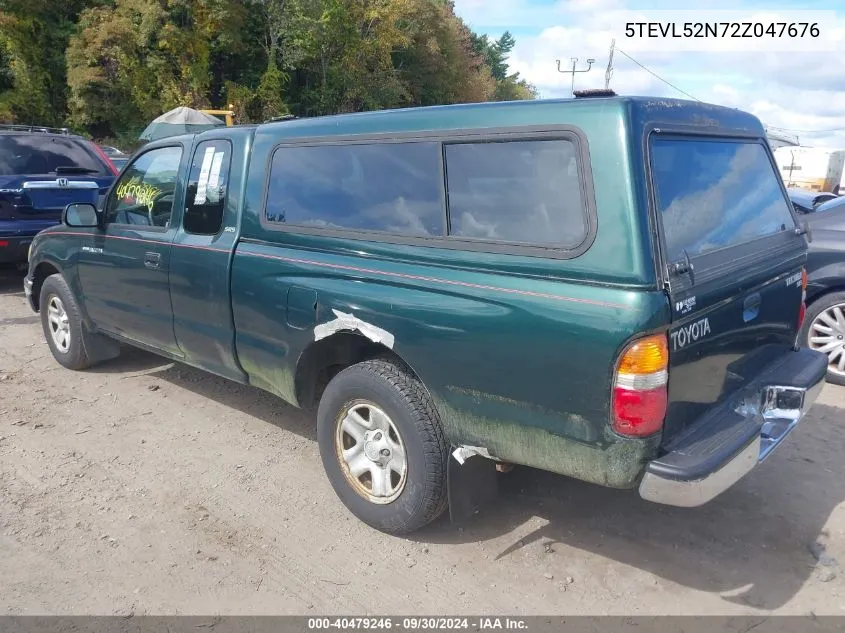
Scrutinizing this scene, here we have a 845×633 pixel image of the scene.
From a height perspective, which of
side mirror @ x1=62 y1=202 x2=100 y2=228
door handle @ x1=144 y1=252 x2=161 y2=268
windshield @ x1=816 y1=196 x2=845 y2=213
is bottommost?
door handle @ x1=144 y1=252 x2=161 y2=268

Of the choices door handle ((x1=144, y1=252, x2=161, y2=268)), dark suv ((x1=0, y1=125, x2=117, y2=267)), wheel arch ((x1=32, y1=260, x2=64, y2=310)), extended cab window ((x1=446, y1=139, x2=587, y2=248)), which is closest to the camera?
extended cab window ((x1=446, y1=139, x2=587, y2=248))

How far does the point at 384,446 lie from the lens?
3.28 metres

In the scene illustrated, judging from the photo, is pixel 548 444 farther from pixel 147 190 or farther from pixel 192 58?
pixel 192 58

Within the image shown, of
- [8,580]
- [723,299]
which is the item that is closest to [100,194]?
[8,580]

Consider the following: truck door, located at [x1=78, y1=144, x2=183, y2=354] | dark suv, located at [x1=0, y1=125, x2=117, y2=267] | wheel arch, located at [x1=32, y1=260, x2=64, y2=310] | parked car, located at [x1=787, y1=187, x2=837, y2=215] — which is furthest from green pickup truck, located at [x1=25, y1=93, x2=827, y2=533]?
dark suv, located at [x1=0, y1=125, x2=117, y2=267]

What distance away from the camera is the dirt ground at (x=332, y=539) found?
2.92 metres

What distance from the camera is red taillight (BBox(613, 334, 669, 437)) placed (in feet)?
7.91

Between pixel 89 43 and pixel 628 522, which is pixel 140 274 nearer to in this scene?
pixel 628 522

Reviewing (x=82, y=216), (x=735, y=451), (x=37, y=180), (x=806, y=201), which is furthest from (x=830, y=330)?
(x=37, y=180)

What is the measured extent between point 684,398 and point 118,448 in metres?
3.42

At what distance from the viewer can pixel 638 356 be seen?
2406 mm

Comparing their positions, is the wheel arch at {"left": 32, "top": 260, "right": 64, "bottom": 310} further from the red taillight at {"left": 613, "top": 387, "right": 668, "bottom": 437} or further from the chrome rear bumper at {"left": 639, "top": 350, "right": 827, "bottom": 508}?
the chrome rear bumper at {"left": 639, "top": 350, "right": 827, "bottom": 508}

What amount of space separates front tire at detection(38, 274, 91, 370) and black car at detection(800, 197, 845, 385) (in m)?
5.79

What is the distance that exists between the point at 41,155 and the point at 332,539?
7.09 m
